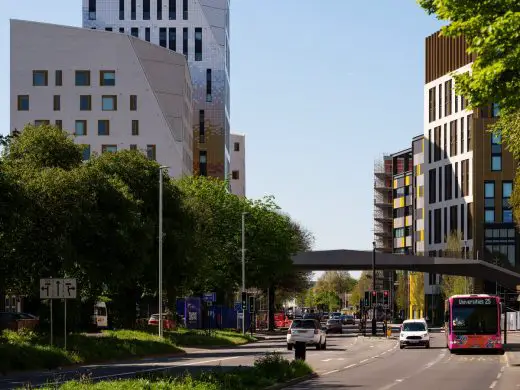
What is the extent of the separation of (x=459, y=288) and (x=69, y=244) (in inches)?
3594

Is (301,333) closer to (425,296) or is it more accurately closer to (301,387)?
(301,387)

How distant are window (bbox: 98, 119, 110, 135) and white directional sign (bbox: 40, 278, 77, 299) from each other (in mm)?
82066

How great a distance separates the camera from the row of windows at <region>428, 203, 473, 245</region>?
500 feet

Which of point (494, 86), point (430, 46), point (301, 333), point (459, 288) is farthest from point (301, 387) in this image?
point (430, 46)

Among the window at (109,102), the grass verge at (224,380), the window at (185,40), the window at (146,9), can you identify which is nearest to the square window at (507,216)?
the window at (185,40)

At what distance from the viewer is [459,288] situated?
143m

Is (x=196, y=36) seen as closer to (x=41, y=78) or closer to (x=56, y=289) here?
(x=41, y=78)

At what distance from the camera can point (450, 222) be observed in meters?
158

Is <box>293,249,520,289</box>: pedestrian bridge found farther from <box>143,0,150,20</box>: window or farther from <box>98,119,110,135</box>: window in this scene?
<box>143,0,150,20</box>: window

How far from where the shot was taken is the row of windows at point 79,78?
128m

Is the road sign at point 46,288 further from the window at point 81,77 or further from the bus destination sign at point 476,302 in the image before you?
the window at point 81,77

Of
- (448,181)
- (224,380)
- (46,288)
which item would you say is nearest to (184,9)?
(448,181)

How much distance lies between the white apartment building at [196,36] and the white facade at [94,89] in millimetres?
32204

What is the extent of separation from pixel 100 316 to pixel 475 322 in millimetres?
42256
